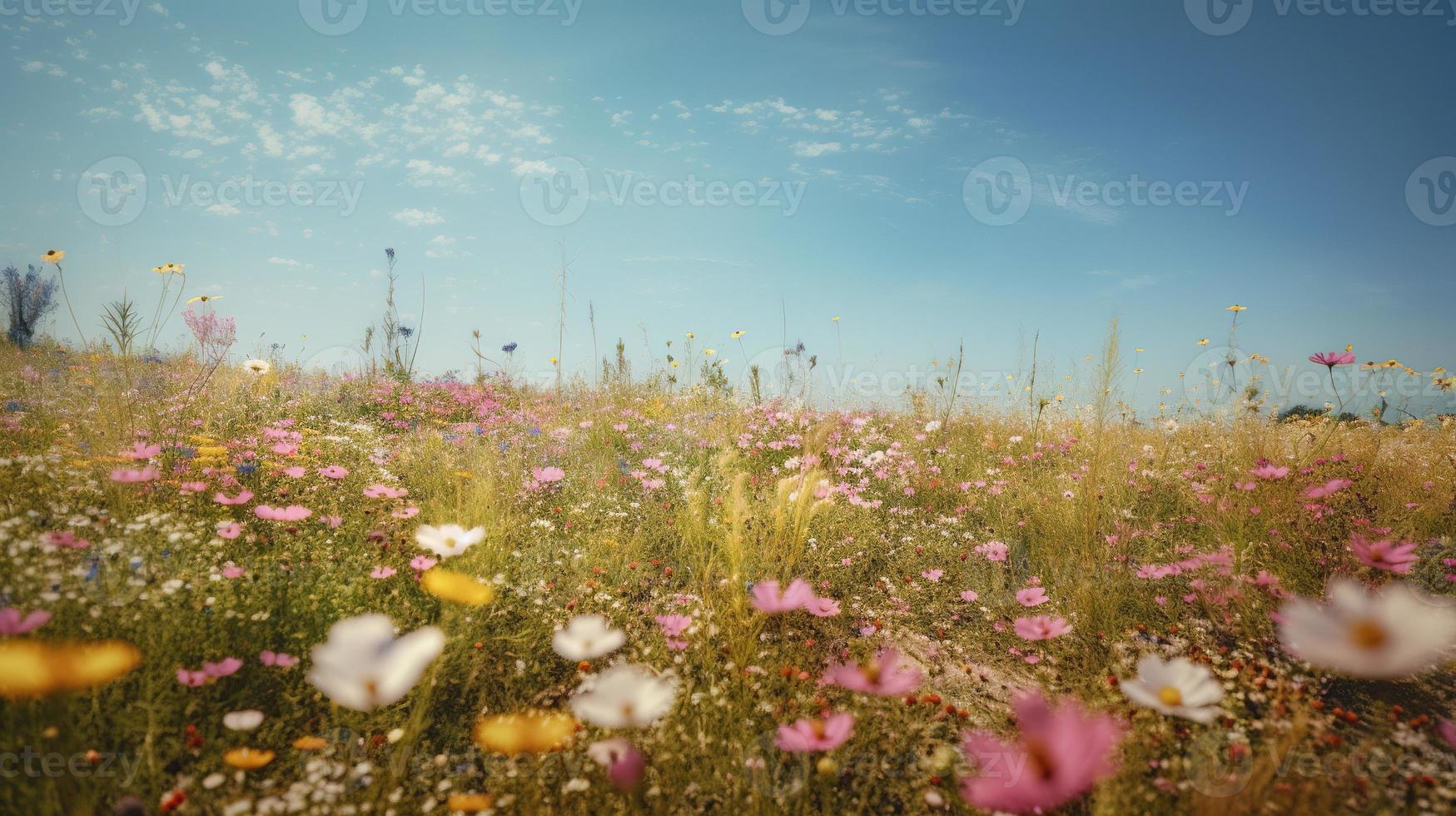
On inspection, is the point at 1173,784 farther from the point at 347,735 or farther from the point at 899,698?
the point at 347,735

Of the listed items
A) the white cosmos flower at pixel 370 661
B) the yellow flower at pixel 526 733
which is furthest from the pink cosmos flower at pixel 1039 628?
the white cosmos flower at pixel 370 661

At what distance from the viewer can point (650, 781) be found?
5.16ft

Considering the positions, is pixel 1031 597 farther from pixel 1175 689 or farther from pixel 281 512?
pixel 281 512

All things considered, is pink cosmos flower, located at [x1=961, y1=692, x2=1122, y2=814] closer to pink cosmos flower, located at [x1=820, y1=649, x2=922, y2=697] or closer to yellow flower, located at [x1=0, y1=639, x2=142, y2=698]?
pink cosmos flower, located at [x1=820, y1=649, x2=922, y2=697]

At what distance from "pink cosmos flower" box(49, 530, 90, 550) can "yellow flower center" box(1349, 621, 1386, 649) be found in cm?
327

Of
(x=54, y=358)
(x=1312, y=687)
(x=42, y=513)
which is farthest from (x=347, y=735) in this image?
(x=54, y=358)

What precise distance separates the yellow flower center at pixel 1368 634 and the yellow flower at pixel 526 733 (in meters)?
1.69

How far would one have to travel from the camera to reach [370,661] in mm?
1189

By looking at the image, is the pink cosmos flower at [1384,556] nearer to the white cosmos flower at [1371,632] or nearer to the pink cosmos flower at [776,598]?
the white cosmos flower at [1371,632]

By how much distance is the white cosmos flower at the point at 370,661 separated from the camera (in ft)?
3.56

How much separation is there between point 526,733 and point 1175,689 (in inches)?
56.9

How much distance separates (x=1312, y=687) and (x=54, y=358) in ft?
39.1

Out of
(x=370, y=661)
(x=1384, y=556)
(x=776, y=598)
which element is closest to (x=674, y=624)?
(x=776, y=598)

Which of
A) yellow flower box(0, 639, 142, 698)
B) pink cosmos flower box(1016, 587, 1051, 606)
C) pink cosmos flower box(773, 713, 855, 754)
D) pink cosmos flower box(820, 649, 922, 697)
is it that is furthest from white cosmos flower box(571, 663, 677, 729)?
pink cosmos flower box(1016, 587, 1051, 606)
